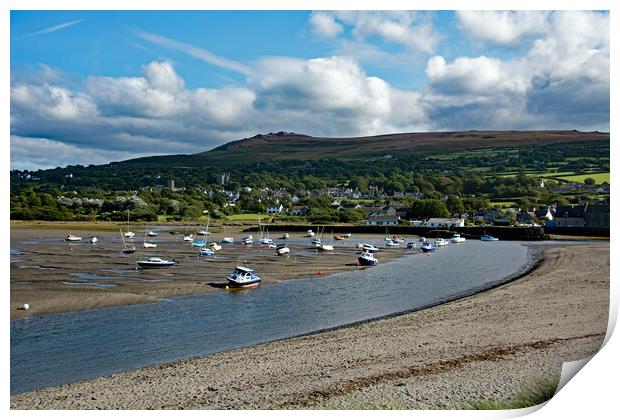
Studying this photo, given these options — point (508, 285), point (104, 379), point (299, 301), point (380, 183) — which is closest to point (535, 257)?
point (508, 285)

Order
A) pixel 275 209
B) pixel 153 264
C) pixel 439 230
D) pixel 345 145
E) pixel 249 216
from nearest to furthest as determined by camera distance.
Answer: pixel 153 264, pixel 439 230, pixel 249 216, pixel 275 209, pixel 345 145

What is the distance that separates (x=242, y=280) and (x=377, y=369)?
1136cm

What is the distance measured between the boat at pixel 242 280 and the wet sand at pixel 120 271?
1.65ft

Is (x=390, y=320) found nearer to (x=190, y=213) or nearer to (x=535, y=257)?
(x=535, y=257)

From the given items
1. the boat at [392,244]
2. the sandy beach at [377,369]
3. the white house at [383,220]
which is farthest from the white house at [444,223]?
the sandy beach at [377,369]

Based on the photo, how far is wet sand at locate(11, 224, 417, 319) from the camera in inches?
689

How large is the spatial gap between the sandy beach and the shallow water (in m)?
1.05

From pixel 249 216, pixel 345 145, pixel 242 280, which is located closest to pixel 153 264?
pixel 242 280

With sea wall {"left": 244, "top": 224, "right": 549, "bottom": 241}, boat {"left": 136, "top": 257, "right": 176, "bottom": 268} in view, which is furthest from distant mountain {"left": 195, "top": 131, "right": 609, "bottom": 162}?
boat {"left": 136, "top": 257, "right": 176, "bottom": 268}

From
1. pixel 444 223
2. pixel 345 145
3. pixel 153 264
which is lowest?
pixel 444 223

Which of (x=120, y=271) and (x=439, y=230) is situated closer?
(x=120, y=271)

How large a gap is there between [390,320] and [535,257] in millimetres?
21938

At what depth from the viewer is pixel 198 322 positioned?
14.7 m

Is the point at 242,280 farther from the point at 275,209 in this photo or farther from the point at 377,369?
the point at 275,209
